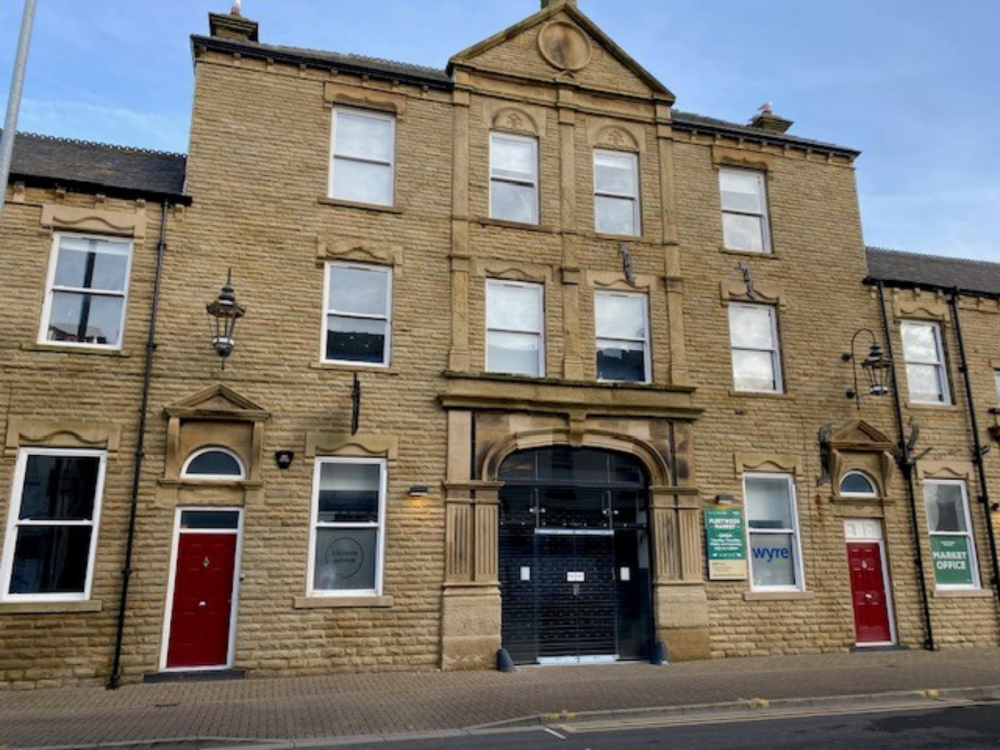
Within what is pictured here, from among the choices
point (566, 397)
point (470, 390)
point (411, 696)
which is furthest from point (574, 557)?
point (411, 696)

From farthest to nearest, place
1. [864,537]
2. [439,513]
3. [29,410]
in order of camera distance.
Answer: [864,537] < [439,513] < [29,410]

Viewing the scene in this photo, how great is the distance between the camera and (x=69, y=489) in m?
→ 11.9

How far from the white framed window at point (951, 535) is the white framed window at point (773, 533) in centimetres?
331

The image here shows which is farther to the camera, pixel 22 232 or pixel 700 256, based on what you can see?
pixel 700 256

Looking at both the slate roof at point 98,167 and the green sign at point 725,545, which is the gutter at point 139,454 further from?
the green sign at point 725,545

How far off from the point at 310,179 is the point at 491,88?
4.39 metres

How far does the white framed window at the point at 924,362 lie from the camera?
17031mm

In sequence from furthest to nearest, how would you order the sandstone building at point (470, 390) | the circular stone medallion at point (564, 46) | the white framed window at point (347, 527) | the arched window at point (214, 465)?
the circular stone medallion at point (564, 46) < the white framed window at point (347, 527) < the arched window at point (214, 465) < the sandstone building at point (470, 390)

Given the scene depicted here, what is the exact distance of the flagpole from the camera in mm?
8727

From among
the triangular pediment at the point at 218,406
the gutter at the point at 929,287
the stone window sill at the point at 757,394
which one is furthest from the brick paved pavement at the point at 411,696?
the gutter at the point at 929,287

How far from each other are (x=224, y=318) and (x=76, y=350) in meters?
2.37

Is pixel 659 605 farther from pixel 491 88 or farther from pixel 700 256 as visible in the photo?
pixel 491 88

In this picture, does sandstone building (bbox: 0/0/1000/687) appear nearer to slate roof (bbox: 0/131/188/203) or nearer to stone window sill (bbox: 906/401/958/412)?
slate roof (bbox: 0/131/188/203)

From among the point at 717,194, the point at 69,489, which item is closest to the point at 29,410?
the point at 69,489
